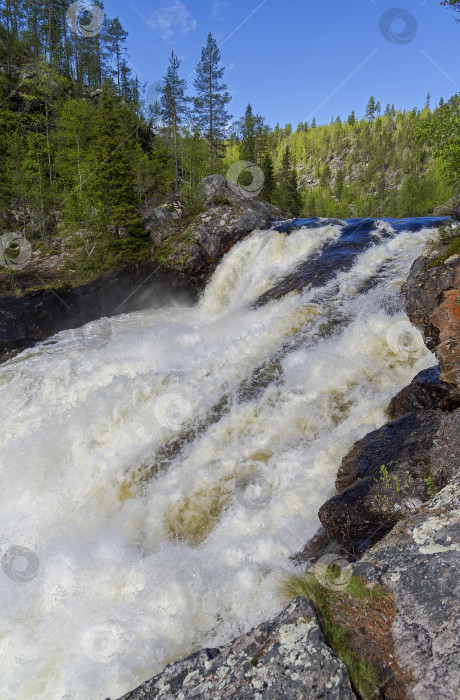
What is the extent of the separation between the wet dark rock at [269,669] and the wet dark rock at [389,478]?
7.84 feet

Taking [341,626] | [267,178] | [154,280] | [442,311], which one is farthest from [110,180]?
[267,178]

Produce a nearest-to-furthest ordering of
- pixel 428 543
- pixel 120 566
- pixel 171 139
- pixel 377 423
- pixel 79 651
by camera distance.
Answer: pixel 428 543
pixel 79 651
pixel 120 566
pixel 377 423
pixel 171 139

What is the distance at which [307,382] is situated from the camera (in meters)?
8.84

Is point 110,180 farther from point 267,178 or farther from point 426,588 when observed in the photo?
point 267,178

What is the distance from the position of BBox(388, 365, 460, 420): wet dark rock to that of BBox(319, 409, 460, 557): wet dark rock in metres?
0.37

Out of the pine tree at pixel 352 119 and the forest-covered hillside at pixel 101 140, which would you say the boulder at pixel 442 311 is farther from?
the pine tree at pixel 352 119

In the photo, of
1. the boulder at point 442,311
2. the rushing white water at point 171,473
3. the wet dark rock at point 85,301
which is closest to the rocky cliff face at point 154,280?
the wet dark rock at point 85,301

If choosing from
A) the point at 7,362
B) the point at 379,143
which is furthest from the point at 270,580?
the point at 379,143

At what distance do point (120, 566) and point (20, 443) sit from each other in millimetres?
4992

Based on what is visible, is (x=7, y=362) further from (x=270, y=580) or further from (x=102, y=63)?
(x=102, y=63)

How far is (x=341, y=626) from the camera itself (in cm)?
263

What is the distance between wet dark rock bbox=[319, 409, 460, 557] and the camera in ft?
15.9

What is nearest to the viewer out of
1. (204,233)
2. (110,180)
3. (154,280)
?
(154,280)

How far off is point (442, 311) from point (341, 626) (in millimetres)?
5007
